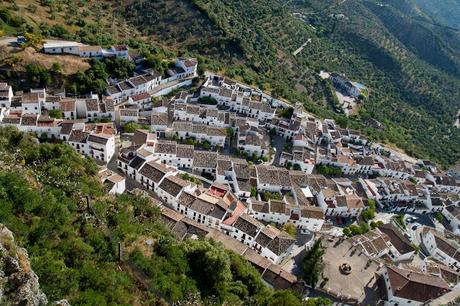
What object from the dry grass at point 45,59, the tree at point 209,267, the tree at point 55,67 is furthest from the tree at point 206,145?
the tree at point 209,267

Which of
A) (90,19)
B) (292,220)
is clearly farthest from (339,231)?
(90,19)

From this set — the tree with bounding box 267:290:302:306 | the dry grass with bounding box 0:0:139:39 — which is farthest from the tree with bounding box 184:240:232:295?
the dry grass with bounding box 0:0:139:39

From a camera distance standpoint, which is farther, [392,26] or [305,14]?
[392,26]

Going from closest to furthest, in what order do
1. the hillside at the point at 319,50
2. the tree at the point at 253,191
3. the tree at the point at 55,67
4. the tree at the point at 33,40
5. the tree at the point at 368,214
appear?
the tree at the point at 253,191, the tree at the point at 368,214, the tree at the point at 55,67, the tree at the point at 33,40, the hillside at the point at 319,50

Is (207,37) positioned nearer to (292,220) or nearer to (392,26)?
(292,220)

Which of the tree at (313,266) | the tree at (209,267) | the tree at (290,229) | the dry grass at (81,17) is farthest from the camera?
the dry grass at (81,17)

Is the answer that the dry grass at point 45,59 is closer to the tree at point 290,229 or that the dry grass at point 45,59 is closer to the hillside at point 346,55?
the hillside at point 346,55

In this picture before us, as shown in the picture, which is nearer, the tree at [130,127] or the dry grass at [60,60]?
the tree at [130,127]
